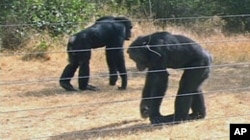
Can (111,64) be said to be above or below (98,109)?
above

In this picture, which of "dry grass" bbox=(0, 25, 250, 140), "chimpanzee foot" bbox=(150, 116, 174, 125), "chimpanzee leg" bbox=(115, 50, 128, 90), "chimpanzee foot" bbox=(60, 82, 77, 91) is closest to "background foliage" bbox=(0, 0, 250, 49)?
"dry grass" bbox=(0, 25, 250, 140)

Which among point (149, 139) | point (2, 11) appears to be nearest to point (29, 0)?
point (2, 11)

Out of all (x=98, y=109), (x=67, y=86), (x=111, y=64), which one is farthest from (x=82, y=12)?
(x=98, y=109)

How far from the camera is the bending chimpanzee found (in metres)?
5.59

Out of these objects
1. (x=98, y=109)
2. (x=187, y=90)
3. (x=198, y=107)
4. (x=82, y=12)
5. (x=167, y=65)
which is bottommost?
(x=98, y=109)

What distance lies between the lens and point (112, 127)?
585 centimetres

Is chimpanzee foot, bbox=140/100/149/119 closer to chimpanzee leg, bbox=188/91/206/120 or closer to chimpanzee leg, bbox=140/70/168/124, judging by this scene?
chimpanzee leg, bbox=140/70/168/124

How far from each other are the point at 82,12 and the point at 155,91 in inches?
310

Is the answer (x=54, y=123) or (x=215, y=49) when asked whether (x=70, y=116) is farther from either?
(x=215, y=49)

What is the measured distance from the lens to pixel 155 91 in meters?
5.67

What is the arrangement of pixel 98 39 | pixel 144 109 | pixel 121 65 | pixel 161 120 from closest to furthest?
pixel 161 120, pixel 144 109, pixel 98 39, pixel 121 65

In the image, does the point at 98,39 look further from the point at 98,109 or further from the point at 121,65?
the point at 98,109

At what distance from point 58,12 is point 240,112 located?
6.96 m

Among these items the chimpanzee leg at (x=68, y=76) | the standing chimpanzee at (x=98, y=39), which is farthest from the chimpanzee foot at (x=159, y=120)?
the chimpanzee leg at (x=68, y=76)
